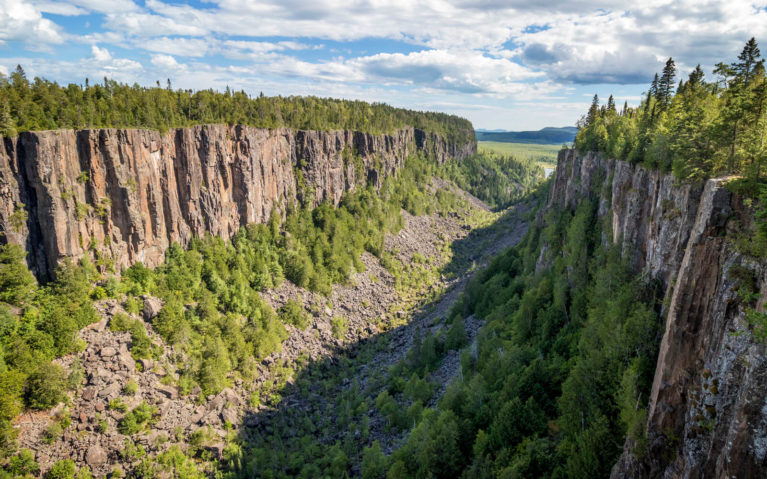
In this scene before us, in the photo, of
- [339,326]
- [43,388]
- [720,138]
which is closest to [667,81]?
[720,138]

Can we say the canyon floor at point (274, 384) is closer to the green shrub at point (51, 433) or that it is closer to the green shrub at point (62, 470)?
the green shrub at point (51, 433)

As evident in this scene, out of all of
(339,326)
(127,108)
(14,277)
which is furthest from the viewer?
(339,326)

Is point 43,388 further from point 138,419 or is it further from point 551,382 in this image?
point 551,382

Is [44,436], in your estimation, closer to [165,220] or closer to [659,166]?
[165,220]

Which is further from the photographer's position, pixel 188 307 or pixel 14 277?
pixel 188 307

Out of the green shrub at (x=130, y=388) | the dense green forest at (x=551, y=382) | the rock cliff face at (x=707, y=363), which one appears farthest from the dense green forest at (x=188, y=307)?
the rock cliff face at (x=707, y=363)

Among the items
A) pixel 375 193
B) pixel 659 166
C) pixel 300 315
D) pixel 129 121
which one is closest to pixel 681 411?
pixel 659 166
